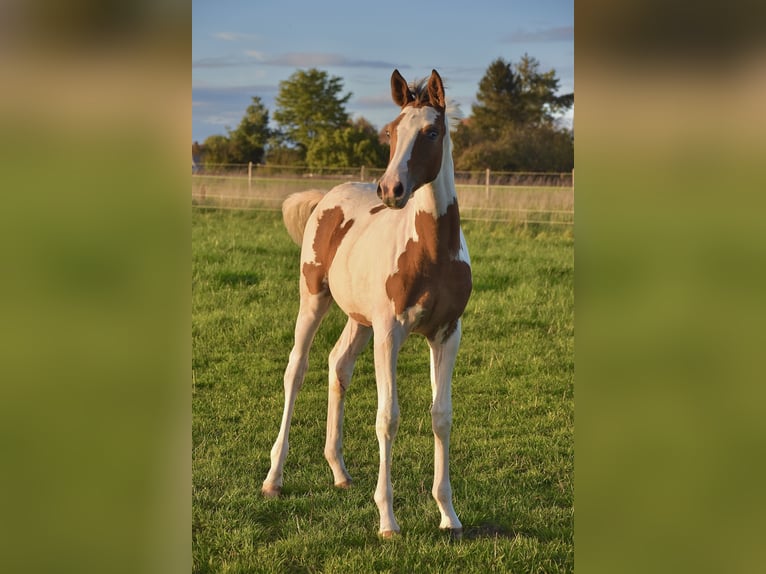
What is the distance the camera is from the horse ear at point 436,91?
3701 millimetres

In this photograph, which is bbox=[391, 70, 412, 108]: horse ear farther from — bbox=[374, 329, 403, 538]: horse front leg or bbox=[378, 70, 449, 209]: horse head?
bbox=[374, 329, 403, 538]: horse front leg

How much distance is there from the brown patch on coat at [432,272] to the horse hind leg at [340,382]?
1.00m

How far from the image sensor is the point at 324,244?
4836mm

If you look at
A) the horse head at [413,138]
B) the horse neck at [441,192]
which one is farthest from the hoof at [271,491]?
the horse head at [413,138]

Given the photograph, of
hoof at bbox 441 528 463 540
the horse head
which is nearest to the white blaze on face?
the horse head

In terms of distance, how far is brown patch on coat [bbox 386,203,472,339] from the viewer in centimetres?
390

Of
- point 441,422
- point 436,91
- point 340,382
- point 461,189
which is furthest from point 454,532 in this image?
point 461,189

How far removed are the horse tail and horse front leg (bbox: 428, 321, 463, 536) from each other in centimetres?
156

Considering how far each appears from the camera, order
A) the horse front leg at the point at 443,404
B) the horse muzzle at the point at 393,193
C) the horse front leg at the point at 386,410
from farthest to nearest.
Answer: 1. the horse front leg at the point at 443,404
2. the horse front leg at the point at 386,410
3. the horse muzzle at the point at 393,193

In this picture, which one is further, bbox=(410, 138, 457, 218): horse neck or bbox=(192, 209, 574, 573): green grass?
bbox=(192, 209, 574, 573): green grass

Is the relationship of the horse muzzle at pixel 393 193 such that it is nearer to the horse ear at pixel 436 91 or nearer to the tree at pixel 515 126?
the horse ear at pixel 436 91

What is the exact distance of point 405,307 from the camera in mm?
3967

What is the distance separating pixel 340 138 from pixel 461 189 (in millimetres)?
3380
